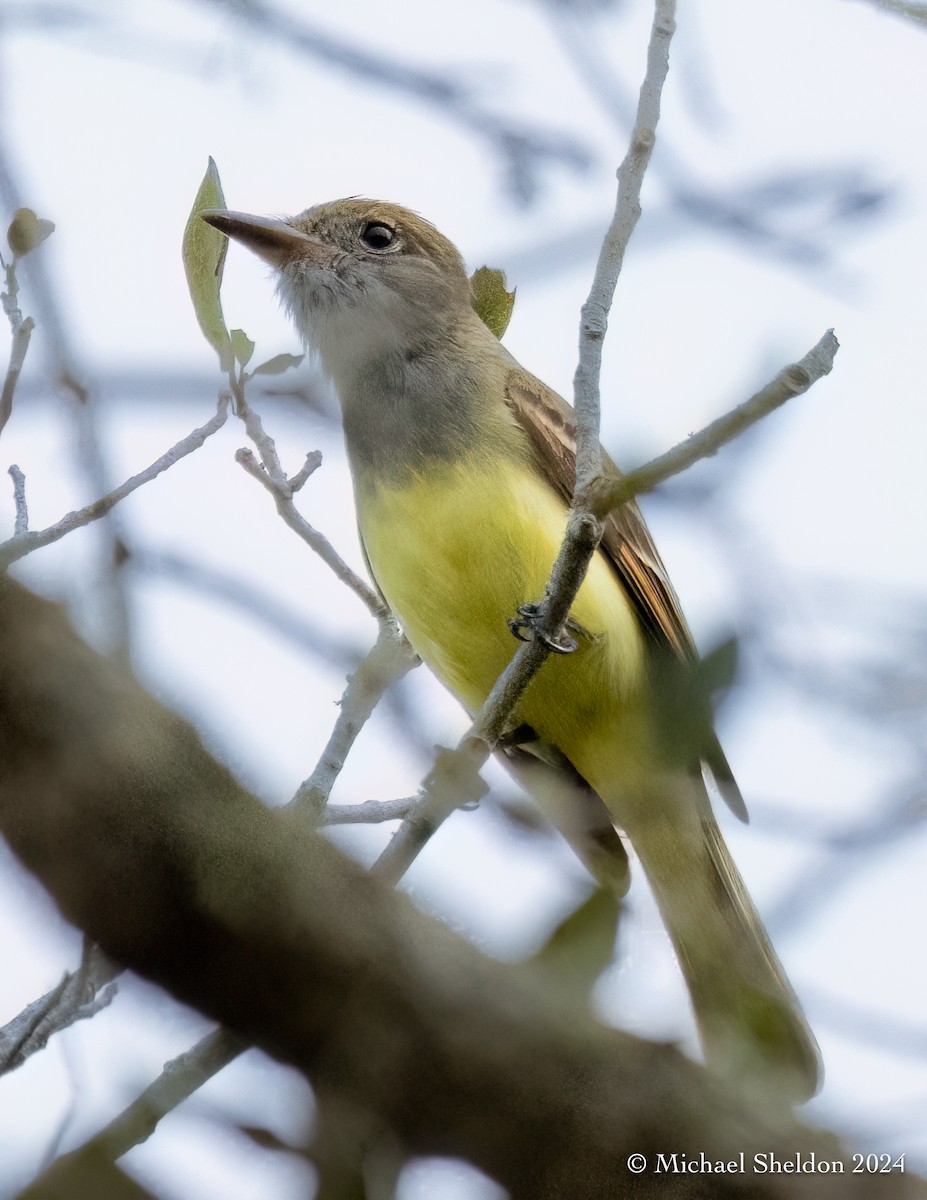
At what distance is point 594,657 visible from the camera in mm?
4445

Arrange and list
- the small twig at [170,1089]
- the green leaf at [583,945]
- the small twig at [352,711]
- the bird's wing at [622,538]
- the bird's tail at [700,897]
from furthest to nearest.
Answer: the bird's wing at [622,538] < the bird's tail at [700,897] < the small twig at [352,711] < the green leaf at [583,945] < the small twig at [170,1089]

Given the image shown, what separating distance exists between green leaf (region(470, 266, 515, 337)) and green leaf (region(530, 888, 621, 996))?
242cm

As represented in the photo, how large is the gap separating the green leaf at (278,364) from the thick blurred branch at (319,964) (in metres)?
1.73

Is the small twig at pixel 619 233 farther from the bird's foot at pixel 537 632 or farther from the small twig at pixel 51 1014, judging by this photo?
the small twig at pixel 51 1014

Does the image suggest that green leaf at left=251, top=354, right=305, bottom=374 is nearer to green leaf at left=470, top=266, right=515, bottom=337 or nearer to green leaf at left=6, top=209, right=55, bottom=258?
green leaf at left=6, top=209, right=55, bottom=258

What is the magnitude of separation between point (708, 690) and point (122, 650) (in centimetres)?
88

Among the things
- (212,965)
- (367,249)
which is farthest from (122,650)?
(367,249)

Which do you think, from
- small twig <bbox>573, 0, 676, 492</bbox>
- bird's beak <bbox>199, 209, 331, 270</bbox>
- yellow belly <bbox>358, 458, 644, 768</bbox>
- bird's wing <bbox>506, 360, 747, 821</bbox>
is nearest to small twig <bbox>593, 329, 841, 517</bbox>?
small twig <bbox>573, 0, 676, 492</bbox>

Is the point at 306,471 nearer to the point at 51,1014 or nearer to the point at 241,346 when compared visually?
the point at 241,346

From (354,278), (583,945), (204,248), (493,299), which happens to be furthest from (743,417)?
(354,278)

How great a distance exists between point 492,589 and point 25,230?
1.79 meters

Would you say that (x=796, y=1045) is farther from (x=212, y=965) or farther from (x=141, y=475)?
(x=141, y=475)

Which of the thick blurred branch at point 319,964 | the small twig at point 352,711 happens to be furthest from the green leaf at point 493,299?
the thick blurred branch at point 319,964

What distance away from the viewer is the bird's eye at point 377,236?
5.59 metres
